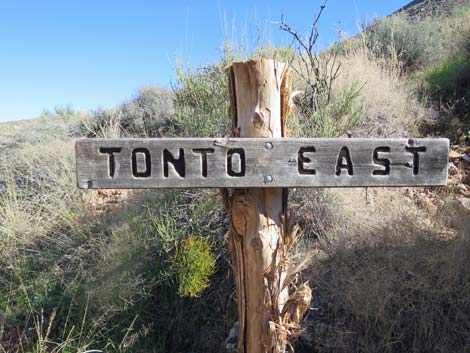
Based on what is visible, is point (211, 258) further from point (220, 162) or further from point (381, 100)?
point (381, 100)

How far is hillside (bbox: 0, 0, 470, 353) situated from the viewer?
283 cm

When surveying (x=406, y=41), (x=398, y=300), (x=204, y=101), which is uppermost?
(x=406, y=41)

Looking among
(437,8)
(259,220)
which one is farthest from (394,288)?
(437,8)

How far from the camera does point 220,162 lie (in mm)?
1543

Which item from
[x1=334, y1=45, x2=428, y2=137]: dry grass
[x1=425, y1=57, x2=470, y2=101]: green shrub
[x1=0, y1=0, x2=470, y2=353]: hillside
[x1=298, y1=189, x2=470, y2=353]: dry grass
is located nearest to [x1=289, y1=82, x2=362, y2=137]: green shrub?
[x1=0, y1=0, x2=470, y2=353]: hillside

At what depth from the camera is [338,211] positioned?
3.76m

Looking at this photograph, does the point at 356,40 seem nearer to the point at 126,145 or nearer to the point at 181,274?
the point at 181,274

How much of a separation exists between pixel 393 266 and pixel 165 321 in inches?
73.9

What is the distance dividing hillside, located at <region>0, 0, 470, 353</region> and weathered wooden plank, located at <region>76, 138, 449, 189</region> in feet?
1.97

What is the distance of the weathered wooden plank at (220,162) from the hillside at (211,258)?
599 mm

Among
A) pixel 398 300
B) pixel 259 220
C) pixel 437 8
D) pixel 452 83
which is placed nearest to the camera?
pixel 259 220

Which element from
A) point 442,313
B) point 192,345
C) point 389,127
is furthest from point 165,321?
point 389,127

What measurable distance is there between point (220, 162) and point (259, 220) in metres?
0.33

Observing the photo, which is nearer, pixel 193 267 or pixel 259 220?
pixel 259 220
